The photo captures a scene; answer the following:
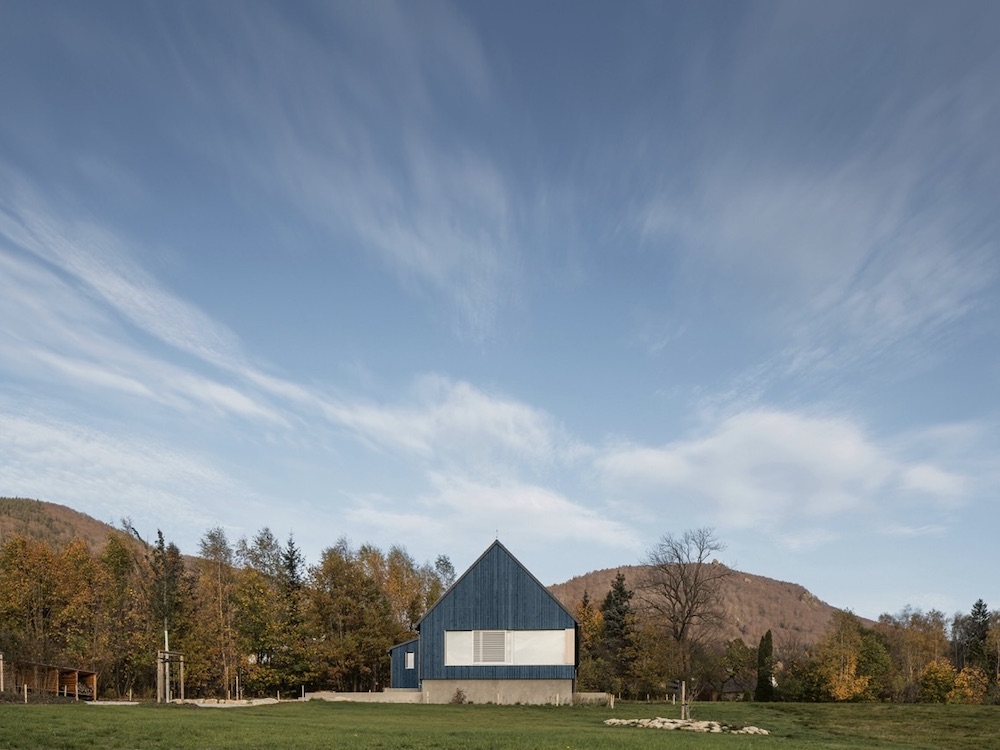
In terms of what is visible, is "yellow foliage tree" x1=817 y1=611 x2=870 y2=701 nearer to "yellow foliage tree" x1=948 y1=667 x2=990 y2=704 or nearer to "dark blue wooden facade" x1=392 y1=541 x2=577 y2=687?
"yellow foliage tree" x1=948 y1=667 x2=990 y2=704

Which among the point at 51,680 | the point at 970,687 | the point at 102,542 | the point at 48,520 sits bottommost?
the point at 970,687

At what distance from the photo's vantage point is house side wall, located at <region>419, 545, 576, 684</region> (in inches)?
2308

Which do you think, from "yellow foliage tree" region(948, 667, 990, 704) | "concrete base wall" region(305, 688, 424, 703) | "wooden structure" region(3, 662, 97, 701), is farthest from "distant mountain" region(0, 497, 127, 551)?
"yellow foliage tree" region(948, 667, 990, 704)

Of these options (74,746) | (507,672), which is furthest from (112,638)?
(74,746)

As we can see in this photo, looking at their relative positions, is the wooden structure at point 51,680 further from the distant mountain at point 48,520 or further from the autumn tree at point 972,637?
the autumn tree at point 972,637

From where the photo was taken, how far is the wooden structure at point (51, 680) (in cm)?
4775

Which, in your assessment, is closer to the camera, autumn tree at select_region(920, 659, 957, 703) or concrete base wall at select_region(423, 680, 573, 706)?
concrete base wall at select_region(423, 680, 573, 706)

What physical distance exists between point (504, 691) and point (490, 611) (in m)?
5.59

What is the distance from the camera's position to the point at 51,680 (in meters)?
52.9

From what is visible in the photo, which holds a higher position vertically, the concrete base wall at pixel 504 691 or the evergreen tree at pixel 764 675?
the concrete base wall at pixel 504 691

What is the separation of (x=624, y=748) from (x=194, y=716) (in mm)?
17028

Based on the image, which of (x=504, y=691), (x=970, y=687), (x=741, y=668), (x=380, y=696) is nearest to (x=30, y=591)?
(x=380, y=696)

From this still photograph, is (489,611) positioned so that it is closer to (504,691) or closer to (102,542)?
(504,691)

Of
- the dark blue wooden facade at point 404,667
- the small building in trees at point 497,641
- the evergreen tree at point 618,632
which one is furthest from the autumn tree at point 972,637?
the dark blue wooden facade at point 404,667
